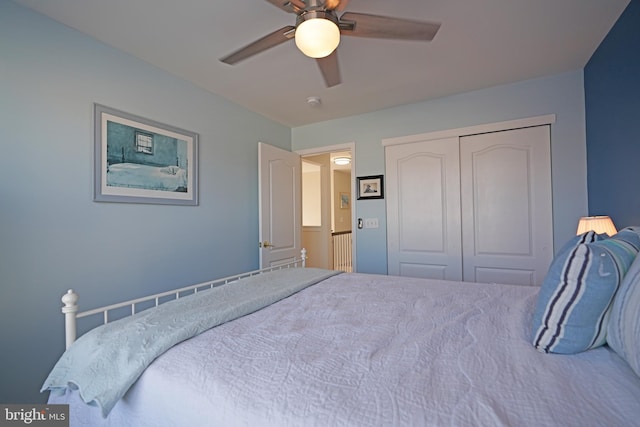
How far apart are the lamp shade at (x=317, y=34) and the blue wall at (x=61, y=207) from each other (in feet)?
4.93

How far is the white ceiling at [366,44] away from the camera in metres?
1.64

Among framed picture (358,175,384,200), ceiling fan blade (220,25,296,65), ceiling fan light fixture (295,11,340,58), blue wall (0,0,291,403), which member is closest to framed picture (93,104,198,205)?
Answer: blue wall (0,0,291,403)

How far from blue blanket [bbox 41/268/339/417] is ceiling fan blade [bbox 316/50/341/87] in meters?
1.35

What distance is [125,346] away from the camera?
92cm

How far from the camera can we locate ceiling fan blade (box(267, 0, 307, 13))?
123 cm

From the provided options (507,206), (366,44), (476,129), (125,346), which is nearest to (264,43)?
(366,44)

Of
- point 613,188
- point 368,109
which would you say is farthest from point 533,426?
point 368,109

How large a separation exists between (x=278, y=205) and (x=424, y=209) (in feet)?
5.21

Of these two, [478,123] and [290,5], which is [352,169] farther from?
[290,5]

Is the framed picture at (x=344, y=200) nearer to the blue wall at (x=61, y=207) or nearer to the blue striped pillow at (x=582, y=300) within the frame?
the blue wall at (x=61, y=207)

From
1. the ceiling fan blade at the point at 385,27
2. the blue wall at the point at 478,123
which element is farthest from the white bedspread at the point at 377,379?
the blue wall at the point at 478,123

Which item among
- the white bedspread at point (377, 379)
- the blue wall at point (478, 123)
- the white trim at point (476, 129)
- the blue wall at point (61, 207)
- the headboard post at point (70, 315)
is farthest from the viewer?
the white trim at point (476, 129)

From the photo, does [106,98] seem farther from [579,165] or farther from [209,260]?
[579,165]

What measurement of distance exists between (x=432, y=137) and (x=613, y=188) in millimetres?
1450
